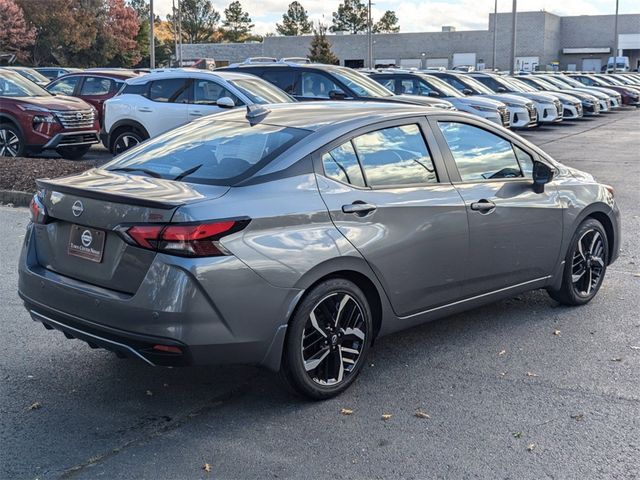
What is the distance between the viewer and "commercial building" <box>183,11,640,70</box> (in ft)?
257

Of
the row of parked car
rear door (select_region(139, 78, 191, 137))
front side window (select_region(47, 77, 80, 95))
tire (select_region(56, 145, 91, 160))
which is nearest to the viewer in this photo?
the row of parked car

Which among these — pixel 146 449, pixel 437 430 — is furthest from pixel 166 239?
pixel 437 430

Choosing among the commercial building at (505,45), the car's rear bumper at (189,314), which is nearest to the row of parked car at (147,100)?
the car's rear bumper at (189,314)

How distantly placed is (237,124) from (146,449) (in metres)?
2.16

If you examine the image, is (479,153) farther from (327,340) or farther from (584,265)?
(327,340)

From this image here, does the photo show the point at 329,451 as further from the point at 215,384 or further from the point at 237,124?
the point at 237,124

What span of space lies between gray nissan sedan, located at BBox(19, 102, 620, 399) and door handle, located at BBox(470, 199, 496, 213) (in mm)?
11

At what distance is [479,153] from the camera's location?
553 cm

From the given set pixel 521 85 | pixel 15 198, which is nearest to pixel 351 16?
pixel 521 85

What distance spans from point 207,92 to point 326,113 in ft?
29.9

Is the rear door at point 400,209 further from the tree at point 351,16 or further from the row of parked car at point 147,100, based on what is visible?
the tree at point 351,16

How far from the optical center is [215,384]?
4.85m

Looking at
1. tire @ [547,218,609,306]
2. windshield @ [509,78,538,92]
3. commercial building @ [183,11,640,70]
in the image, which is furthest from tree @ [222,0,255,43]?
tire @ [547,218,609,306]

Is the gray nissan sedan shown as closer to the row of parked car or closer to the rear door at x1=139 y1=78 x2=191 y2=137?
the row of parked car
